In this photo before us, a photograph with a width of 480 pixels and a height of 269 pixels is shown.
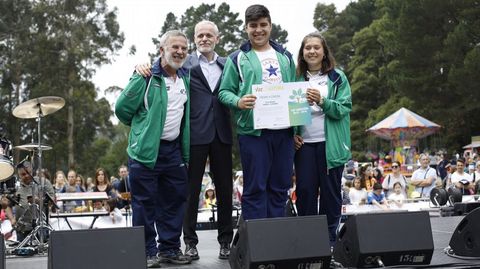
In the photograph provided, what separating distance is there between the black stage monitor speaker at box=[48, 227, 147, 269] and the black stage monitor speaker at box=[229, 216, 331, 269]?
696 millimetres

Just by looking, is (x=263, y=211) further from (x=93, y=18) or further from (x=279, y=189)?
(x=93, y=18)

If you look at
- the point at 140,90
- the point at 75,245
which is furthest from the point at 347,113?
the point at 75,245

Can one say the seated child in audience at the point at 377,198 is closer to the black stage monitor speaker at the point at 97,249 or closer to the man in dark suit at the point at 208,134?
the man in dark suit at the point at 208,134

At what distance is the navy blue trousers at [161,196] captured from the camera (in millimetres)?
5434

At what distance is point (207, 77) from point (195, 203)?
108 centimetres

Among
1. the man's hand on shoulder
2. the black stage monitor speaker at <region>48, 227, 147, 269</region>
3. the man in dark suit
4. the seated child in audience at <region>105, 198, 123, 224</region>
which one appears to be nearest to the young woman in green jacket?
the man in dark suit

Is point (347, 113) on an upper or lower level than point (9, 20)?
lower

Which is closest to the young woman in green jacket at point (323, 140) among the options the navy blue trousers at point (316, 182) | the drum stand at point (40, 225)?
the navy blue trousers at point (316, 182)

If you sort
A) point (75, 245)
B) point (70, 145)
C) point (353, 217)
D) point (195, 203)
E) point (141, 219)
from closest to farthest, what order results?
point (75, 245)
point (353, 217)
point (141, 219)
point (195, 203)
point (70, 145)

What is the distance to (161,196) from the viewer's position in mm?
5609

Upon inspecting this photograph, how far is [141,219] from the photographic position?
17.8ft

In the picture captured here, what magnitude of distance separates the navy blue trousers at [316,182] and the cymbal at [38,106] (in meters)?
4.24

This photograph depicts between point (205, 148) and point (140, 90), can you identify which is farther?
point (205, 148)

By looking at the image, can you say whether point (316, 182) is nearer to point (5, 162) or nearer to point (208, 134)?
point (208, 134)
